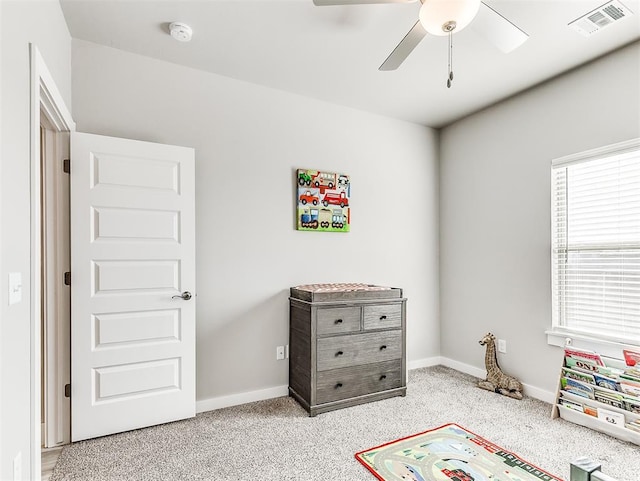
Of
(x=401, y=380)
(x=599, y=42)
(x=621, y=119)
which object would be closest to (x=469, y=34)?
(x=599, y=42)

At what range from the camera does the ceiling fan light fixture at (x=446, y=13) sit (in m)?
1.57

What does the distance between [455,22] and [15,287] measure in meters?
2.12

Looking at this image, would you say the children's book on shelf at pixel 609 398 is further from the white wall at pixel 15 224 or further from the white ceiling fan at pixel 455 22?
the white wall at pixel 15 224

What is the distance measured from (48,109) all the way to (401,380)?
10.2ft

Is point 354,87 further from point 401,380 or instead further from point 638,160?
point 401,380

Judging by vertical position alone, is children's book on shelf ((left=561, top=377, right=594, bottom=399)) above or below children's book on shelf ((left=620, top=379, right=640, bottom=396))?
below

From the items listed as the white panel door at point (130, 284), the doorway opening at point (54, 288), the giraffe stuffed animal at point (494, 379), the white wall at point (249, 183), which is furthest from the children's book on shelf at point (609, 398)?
the doorway opening at point (54, 288)

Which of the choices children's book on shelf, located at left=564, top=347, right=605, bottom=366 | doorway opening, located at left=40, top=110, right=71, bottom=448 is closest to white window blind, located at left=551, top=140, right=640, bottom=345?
children's book on shelf, located at left=564, top=347, right=605, bottom=366

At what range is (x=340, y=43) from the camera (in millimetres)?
2496

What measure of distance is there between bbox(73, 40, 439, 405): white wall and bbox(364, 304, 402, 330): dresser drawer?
0.58 m

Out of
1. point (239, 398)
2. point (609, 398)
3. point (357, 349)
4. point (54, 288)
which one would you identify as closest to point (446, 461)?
point (357, 349)

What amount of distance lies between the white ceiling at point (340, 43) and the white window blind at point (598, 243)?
812 mm

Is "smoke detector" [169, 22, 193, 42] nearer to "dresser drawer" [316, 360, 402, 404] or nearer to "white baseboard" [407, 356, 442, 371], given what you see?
"dresser drawer" [316, 360, 402, 404]

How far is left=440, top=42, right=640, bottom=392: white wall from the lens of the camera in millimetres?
2674
